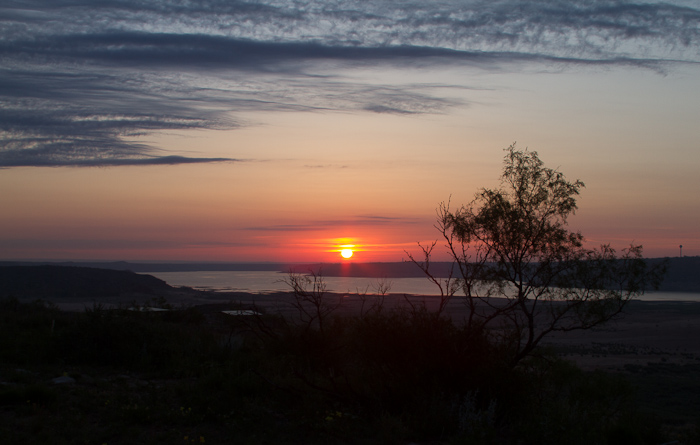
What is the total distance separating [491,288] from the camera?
1030cm

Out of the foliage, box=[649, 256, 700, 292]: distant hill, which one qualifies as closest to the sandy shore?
the foliage

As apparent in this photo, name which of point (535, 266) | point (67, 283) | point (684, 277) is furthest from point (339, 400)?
point (684, 277)

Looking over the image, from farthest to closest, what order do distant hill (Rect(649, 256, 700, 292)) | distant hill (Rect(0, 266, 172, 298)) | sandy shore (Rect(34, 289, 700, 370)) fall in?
1. distant hill (Rect(649, 256, 700, 292))
2. distant hill (Rect(0, 266, 172, 298))
3. sandy shore (Rect(34, 289, 700, 370))

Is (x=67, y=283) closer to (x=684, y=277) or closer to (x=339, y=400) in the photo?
(x=339, y=400)

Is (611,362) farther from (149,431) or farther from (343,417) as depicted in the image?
(149,431)

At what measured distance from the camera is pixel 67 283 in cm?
6412

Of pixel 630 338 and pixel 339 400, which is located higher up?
pixel 339 400

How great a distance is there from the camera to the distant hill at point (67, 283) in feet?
196

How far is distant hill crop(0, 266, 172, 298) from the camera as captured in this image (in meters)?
59.8

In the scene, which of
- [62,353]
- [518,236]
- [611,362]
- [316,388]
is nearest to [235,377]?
[316,388]

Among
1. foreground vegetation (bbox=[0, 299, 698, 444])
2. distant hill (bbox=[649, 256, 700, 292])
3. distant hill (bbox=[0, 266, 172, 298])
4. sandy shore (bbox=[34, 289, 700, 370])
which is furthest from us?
distant hill (bbox=[649, 256, 700, 292])

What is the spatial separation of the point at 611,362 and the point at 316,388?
90.0 feet

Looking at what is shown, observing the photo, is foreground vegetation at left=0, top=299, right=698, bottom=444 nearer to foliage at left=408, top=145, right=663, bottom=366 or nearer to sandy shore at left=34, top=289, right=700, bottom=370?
foliage at left=408, top=145, right=663, bottom=366

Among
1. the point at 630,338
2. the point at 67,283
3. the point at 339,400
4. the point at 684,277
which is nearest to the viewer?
the point at 339,400
